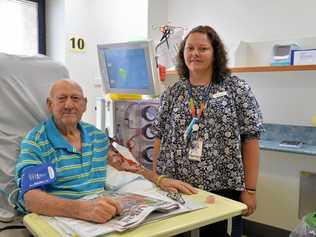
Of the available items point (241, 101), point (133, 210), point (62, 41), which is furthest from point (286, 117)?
point (62, 41)

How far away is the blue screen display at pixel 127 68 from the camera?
2.20 m

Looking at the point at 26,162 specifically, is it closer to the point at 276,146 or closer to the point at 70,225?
the point at 70,225

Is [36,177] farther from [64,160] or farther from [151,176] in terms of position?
[151,176]

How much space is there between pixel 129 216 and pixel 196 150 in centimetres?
64

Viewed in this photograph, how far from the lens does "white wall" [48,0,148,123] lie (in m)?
3.76

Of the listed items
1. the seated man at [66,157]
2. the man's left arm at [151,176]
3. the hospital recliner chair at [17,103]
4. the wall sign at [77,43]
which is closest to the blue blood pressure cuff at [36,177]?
the seated man at [66,157]

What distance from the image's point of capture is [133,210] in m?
1.15

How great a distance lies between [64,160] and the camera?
4.67ft

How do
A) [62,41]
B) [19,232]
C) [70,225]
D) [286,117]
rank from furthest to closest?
1. [62,41]
2. [286,117]
3. [19,232]
4. [70,225]

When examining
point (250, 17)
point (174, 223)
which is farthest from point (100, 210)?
point (250, 17)

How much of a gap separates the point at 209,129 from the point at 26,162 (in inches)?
33.0

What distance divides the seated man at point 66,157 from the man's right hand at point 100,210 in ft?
0.06

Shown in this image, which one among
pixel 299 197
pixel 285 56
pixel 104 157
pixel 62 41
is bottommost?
pixel 299 197

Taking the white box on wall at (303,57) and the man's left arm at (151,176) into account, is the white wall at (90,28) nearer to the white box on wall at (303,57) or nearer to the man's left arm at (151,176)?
the white box on wall at (303,57)
